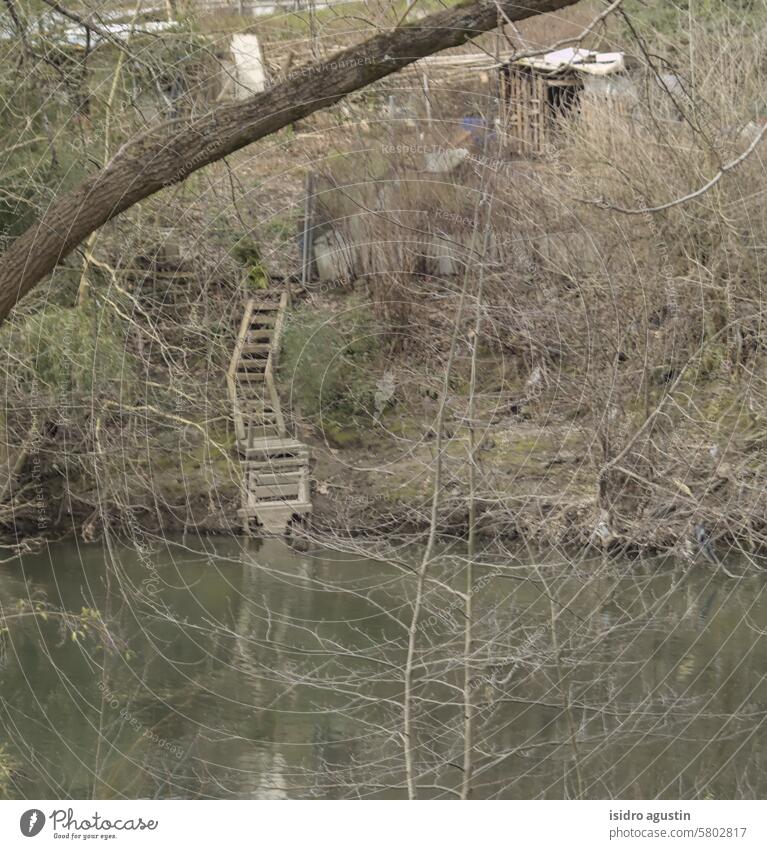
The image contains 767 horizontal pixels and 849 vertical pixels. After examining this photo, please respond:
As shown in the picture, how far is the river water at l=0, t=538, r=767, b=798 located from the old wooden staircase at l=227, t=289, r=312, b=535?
0.39 metres

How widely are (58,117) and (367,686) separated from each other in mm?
3847

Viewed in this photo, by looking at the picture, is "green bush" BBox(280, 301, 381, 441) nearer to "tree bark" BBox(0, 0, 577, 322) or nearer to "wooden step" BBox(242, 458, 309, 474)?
"wooden step" BBox(242, 458, 309, 474)

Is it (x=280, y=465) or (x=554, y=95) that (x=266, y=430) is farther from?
(x=554, y=95)

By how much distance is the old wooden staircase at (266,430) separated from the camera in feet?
25.2

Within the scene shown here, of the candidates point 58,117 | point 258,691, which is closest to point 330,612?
point 258,691

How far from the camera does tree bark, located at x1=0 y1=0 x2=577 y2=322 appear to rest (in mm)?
3193

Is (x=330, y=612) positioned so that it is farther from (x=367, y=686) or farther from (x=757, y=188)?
(x=757, y=188)

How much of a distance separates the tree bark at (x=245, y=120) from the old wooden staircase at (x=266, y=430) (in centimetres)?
416

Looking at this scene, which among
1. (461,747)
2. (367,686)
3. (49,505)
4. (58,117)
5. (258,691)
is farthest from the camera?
(49,505)

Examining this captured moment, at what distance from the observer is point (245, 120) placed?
3227 mm

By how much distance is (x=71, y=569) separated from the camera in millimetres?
7973

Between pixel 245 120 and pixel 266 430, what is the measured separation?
524 centimetres

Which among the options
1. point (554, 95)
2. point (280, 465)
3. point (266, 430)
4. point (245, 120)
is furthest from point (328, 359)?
point (245, 120)

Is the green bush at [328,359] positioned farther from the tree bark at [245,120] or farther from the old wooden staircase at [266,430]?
the tree bark at [245,120]
